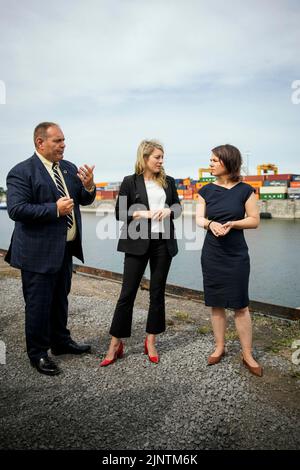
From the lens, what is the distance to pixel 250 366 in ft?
10.2

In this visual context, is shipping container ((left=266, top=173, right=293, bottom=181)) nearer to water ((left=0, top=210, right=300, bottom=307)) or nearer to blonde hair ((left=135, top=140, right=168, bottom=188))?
water ((left=0, top=210, right=300, bottom=307))

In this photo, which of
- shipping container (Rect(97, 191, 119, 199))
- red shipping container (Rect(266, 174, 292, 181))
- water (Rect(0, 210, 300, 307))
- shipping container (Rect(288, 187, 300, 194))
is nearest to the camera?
water (Rect(0, 210, 300, 307))

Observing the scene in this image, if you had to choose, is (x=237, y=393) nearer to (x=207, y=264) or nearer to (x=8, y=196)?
(x=207, y=264)

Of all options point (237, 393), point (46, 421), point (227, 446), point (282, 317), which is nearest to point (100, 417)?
point (46, 421)

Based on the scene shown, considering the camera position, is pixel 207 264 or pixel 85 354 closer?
pixel 207 264

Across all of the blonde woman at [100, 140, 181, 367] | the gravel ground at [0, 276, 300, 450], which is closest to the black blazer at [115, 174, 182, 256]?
the blonde woman at [100, 140, 181, 367]

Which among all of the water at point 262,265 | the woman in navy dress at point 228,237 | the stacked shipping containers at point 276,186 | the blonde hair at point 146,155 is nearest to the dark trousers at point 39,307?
the blonde hair at point 146,155

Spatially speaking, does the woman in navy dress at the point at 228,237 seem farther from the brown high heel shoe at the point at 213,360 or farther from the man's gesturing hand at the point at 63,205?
the man's gesturing hand at the point at 63,205

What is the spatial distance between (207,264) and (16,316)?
9.67ft

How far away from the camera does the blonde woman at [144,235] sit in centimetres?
325

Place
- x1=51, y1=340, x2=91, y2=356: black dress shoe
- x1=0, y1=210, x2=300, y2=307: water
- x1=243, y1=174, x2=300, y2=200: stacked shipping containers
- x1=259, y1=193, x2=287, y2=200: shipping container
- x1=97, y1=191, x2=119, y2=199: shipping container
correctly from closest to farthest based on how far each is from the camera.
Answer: x1=51, y1=340, x2=91, y2=356: black dress shoe
x1=0, y1=210, x2=300, y2=307: water
x1=259, y1=193, x2=287, y2=200: shipping container
x1=243, y1=174, x2=300, y2=200: stacked shipping containers
x1=97, y1=191, x2=119, y2=199: shipping container

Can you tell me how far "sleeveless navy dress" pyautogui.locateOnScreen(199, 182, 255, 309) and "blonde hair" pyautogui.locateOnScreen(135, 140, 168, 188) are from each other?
437mm

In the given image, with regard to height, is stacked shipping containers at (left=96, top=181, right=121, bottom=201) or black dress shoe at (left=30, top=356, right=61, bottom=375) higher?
stacked shipping containers at (left=96, top=181, right=121, bottom=201)

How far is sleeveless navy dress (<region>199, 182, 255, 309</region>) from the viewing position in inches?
122
